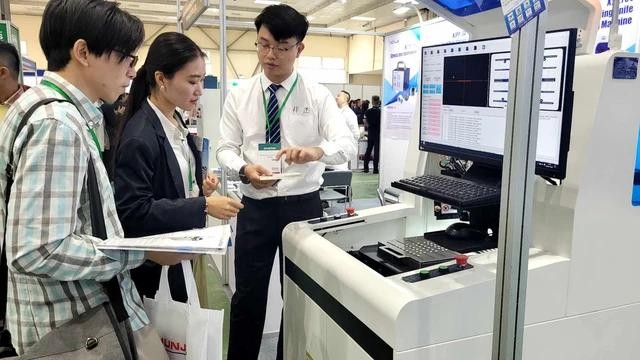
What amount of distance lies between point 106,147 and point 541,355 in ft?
4.25

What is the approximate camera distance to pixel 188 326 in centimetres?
117

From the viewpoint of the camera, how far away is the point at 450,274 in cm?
112

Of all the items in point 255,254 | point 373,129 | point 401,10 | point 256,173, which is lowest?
point 255,254

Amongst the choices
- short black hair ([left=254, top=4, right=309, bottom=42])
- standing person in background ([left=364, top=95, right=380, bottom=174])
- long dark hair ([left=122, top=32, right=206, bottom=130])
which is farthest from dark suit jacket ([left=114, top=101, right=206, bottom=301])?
standing person in background ([left=364, top=95, right=380, bottom=174])

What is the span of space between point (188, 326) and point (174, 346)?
0.07 meters

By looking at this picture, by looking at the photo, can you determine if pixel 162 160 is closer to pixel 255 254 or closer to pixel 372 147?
pixel 255 254

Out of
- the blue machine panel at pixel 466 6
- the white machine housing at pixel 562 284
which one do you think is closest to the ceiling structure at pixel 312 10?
the blue machine panel at pixel 466 6

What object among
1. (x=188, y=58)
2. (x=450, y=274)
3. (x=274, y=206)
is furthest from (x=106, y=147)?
(x=450, y=274)

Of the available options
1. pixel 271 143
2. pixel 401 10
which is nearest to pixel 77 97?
pixel 271 143

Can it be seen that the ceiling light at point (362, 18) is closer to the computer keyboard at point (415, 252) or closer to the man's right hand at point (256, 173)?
the man's right hand at point (256, 173)

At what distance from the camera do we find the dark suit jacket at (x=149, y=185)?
54.6 inches

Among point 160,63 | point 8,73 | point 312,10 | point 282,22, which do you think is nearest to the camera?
point 160,63

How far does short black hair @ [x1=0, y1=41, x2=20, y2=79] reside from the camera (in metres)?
2.62

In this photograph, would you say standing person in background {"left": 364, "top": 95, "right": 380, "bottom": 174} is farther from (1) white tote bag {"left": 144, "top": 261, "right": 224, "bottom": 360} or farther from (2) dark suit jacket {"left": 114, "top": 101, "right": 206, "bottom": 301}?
(1) white tote bag {"left": 144, "top": 261, "right": 224, "bottom": 360}
